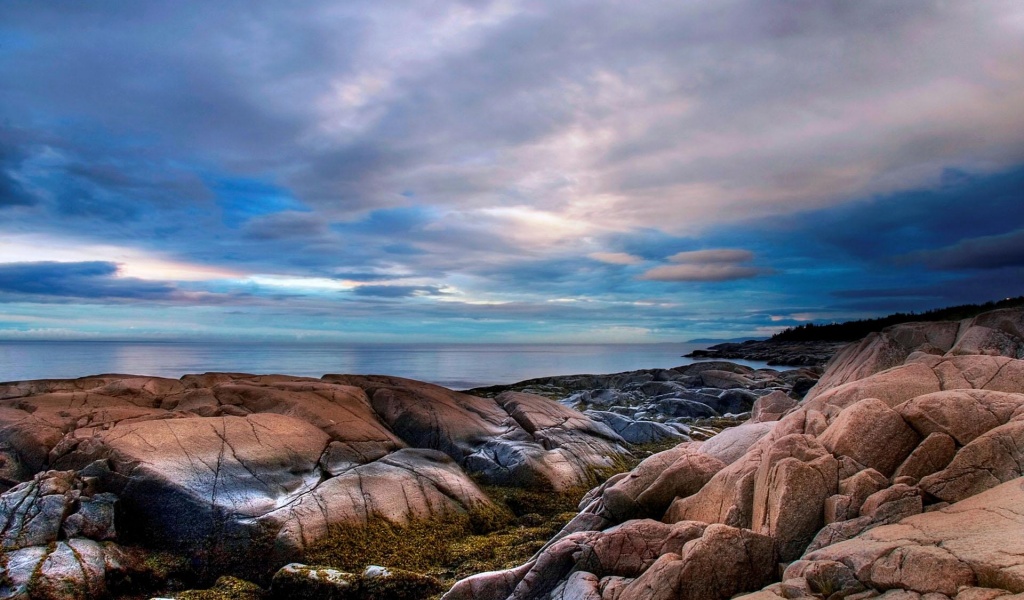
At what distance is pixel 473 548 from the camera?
12852 millimetres

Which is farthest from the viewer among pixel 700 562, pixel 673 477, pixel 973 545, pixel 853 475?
pixel 673 477

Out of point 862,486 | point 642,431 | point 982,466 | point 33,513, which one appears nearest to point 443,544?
point 33,513

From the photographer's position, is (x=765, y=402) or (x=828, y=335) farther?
(x=828, y=335)

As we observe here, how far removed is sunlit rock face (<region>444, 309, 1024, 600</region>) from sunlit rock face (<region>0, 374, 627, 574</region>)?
448cm

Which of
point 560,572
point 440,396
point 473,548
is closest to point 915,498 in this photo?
point 560,572

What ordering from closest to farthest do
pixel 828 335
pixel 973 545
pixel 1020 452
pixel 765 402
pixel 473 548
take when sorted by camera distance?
pixel 973 545
pixel 1020 452
pixel 473 548
pixel 765 402
pixel 828 335

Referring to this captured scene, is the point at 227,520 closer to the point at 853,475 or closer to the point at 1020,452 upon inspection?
the point at 853,475

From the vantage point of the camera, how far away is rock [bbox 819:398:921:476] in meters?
9.34

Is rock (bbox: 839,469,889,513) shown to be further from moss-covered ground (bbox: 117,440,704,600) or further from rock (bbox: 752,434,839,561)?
moss-covered ground (bbox: 117,440,704,600)

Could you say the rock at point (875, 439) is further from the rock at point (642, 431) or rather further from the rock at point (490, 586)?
the rock at point (642, 431)

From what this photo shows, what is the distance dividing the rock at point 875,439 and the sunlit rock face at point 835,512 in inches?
0.8

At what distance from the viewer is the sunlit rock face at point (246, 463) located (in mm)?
11641

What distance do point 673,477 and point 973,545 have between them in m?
→ 5.60

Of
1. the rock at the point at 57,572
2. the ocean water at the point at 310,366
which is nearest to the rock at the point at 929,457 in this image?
the rock at the point at 57,572
